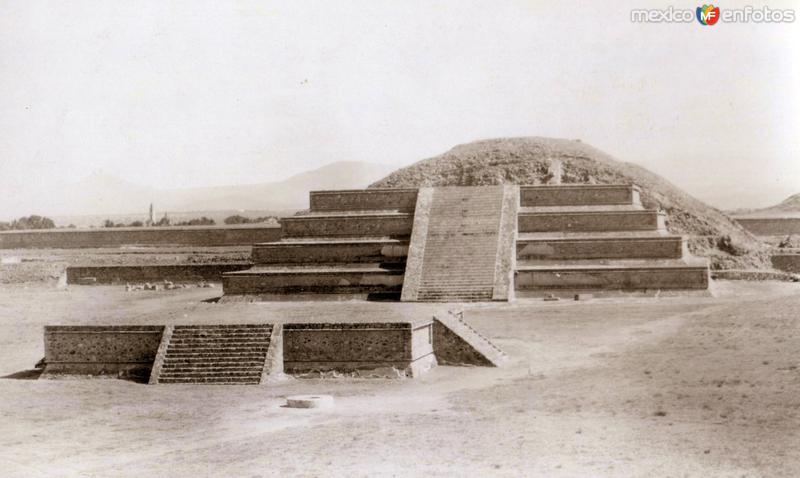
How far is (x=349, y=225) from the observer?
31094 mm

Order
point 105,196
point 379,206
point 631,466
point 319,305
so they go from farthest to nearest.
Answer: point 105,196 < point 379,206 < point 319,305 < point 631,466

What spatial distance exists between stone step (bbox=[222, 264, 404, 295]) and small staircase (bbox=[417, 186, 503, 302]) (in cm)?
128

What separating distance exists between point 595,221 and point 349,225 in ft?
25.6

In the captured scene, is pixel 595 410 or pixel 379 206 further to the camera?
pixel 379 206

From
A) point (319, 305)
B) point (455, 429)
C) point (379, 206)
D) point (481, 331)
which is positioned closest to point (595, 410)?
point (455, 429)

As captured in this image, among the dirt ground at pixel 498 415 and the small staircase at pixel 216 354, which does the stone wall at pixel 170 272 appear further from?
the small staircase at pixel 216 354

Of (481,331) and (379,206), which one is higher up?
(379,206)

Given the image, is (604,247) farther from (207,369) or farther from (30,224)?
(30,224)

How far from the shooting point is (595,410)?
12.6 m

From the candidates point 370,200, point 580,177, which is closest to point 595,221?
point 370,200

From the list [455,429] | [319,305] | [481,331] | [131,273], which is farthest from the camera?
[131,273]

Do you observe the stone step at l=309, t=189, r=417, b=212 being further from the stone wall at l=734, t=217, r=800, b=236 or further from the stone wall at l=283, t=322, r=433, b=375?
the stone wall at l=734, t=217, r=800, b=236

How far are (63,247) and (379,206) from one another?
83.7 feet

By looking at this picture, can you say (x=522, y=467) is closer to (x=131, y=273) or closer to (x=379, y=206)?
(x=379, y=206)
